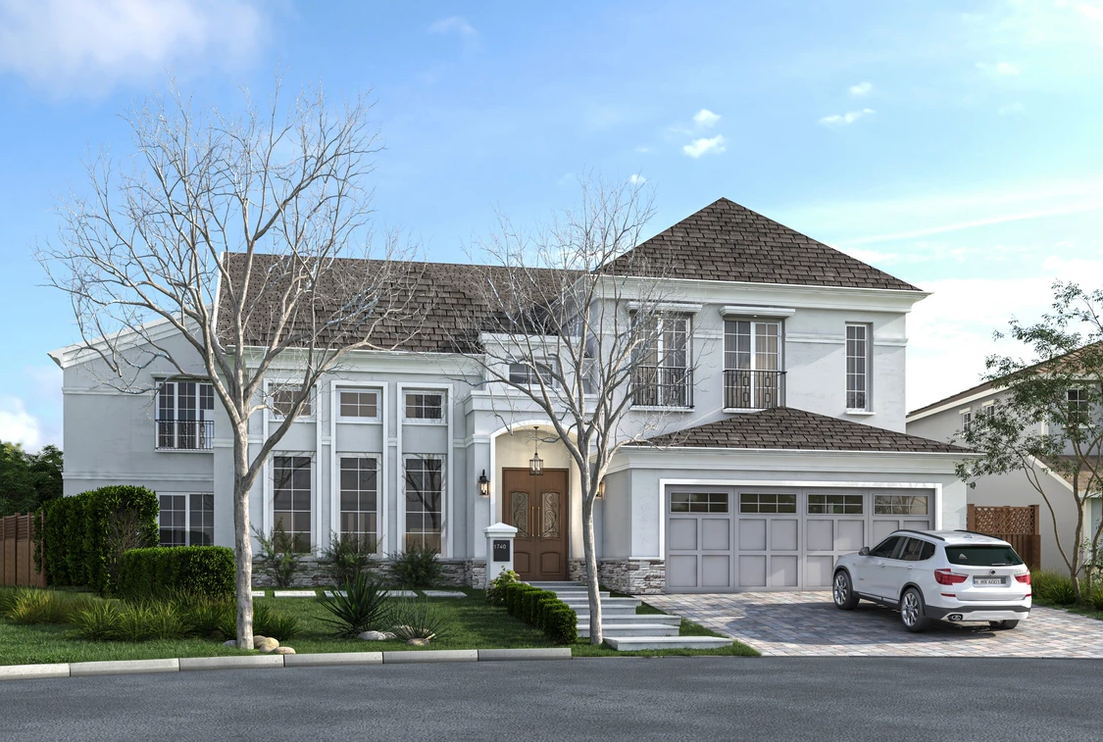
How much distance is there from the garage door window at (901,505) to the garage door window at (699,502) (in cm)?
344

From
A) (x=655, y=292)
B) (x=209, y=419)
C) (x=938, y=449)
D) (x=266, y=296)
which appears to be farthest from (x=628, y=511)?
(x=209, y=419)

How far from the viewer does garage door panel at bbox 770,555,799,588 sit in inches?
867

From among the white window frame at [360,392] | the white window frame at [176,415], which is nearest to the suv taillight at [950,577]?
the white window frame at [360,392]

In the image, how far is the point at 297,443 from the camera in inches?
936

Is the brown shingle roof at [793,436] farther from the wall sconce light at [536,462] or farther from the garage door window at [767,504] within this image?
the wall sconce light at [536,462]

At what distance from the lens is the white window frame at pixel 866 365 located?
2506 cm

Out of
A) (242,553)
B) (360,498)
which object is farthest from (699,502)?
(242,553)

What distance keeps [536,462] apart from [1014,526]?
11.9 m

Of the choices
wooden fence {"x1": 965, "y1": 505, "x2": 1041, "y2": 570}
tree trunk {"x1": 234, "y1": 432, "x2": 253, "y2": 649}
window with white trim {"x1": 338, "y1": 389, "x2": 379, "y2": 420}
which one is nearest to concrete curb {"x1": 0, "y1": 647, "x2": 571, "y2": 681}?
tree trunk {"x1": 234, "y1": 432, "x2": 253, "y2": 649}

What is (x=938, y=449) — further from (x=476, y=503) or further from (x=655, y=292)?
(x=476, y=503)

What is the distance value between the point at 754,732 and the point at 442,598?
12.4 meters

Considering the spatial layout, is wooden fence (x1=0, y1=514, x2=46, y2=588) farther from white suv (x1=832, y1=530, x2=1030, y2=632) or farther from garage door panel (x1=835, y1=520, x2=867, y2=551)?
white suv (x1=832, y1=530, x2=1030, y2=632)

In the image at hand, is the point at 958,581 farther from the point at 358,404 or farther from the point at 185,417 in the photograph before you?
the point at 185,417

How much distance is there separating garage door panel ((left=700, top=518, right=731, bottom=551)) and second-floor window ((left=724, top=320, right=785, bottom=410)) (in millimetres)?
3322
